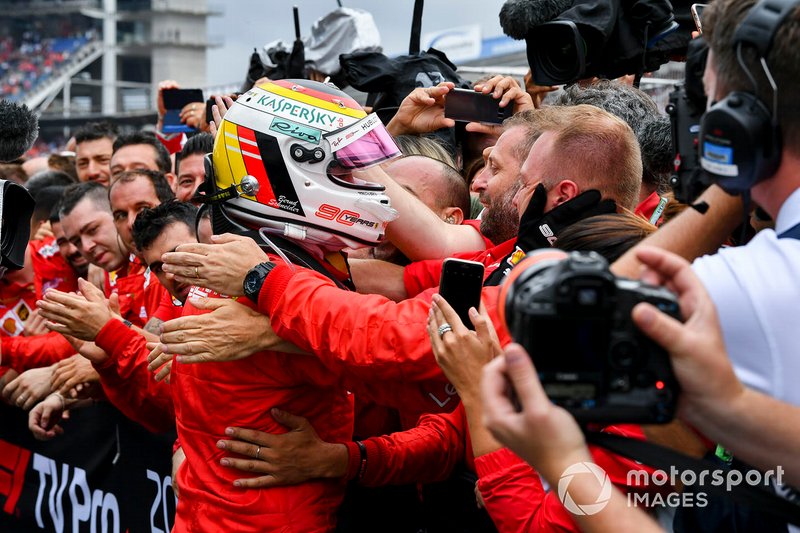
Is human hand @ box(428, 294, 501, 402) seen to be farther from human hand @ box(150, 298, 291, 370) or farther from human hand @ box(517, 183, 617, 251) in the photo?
human hand @ box(150, 298, 291, 370)

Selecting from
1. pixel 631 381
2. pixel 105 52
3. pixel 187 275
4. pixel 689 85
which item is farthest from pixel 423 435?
pixel 105 52

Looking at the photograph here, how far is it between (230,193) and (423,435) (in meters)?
0.96

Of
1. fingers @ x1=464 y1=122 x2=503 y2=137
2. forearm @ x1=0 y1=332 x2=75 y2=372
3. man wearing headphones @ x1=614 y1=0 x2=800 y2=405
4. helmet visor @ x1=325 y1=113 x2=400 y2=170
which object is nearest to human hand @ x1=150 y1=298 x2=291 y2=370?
helmet visor @ x1=325 y1=113 x2=400 y2=170

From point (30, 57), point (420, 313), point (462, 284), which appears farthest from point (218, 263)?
point (30, 57)

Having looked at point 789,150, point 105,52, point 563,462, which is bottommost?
point 105,52

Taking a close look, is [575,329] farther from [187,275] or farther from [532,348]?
[187,275]

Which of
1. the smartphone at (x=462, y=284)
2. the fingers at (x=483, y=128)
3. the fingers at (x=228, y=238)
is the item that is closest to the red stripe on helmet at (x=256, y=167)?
→ the fingers at (x=228, y=238)

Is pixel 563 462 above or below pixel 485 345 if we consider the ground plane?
above

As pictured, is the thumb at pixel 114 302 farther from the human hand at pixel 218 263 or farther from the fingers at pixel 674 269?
the fingers at pixel 674 269

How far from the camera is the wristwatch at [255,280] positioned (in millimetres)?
2660

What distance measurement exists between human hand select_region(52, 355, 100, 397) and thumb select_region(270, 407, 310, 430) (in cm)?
164

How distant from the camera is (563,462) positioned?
1.40 meters

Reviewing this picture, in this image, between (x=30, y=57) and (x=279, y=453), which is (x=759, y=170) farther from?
(x=30, y=57)

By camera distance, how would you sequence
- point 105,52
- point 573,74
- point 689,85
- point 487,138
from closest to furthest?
point 689,85 < point 573,74 < point 487,138 < point 105,52
